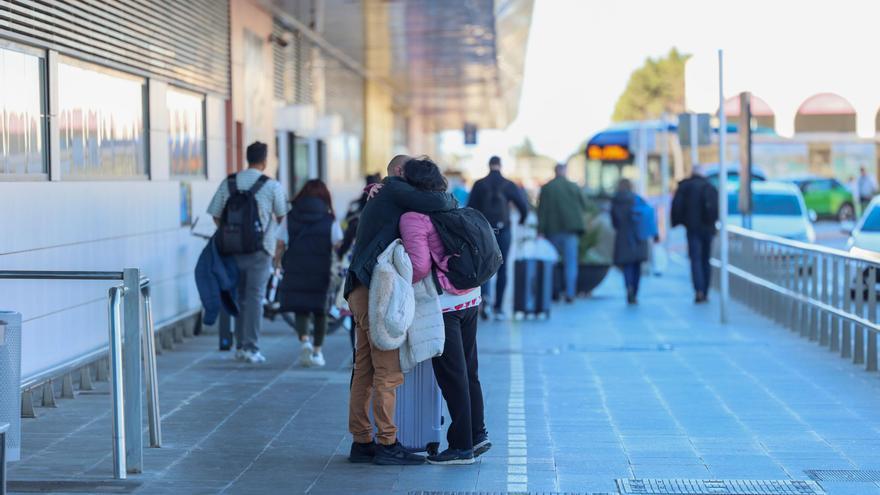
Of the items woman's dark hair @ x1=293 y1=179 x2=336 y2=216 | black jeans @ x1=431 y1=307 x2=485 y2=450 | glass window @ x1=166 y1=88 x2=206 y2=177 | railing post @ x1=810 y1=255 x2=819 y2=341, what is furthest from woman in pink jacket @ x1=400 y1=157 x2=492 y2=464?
glass window @ x1=166 y1=88 x2=206 y2=177

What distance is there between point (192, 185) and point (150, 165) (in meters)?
1.59

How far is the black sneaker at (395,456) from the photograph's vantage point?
7738mm

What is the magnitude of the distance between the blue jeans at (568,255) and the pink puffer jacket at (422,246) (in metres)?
10.9

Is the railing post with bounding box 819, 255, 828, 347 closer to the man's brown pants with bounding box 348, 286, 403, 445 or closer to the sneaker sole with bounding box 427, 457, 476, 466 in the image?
the sneaker sole with bounding box 427, 457, 476, 466

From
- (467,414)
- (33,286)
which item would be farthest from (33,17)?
(467,414)

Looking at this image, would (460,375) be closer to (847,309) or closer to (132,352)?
(132,352)

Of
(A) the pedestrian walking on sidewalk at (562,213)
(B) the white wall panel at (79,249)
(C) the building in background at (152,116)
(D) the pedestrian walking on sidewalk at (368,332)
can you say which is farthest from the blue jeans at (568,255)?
(D) the pedestrian walking on sidewalk at (368,332)

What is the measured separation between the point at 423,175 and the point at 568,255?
36.7ft

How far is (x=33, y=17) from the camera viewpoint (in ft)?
33.4

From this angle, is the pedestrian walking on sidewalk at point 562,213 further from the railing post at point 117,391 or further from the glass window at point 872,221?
the railing post at point 117,391

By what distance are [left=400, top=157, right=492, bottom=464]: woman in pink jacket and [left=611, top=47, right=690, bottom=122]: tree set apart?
300 ft

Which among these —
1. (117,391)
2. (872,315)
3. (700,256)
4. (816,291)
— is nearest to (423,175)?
(117,391)

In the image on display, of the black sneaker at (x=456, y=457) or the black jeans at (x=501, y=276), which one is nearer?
the black sneaker at (x=456, y=457)

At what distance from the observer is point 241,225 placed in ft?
38.3
